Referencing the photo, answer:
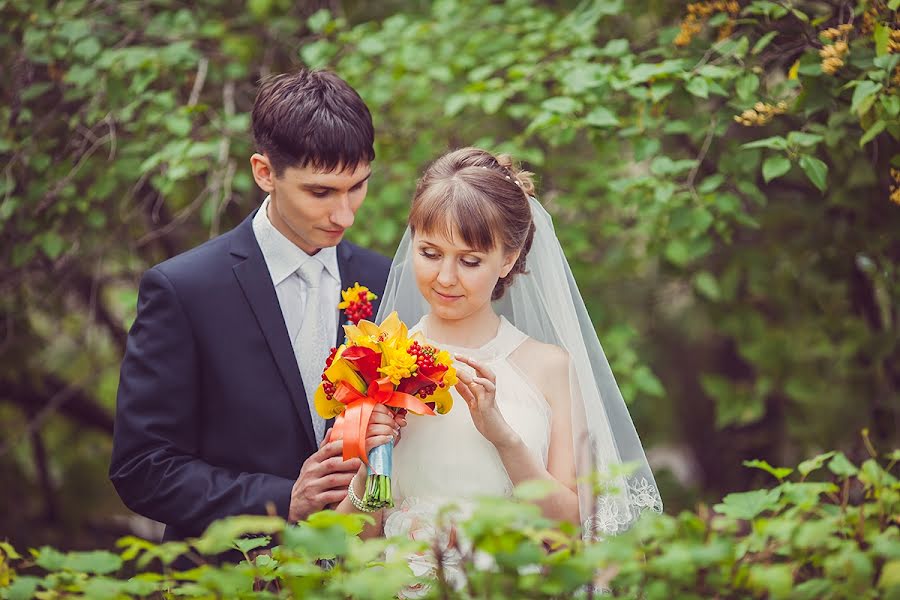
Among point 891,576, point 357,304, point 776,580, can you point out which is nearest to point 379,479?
point 357,304

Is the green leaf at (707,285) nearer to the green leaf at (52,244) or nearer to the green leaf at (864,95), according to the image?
the green leaf at (864,95)

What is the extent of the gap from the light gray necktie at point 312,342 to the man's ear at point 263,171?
0.31m

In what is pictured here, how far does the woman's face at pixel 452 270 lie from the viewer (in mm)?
2859

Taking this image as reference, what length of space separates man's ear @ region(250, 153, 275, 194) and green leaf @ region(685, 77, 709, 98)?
162 cm

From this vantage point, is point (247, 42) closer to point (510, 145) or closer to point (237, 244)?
point (510, 145)

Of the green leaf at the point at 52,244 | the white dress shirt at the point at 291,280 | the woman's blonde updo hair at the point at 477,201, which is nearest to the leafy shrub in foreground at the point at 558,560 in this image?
the woman's blonde updo hair at the point at 477,201

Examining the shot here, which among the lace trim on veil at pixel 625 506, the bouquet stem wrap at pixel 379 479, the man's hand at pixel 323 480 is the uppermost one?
the bouquet stem wrap at pixel 379 479

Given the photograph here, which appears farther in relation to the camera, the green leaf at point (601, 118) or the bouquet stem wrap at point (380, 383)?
the green leaf at point (601, 118)

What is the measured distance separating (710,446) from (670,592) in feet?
20.1

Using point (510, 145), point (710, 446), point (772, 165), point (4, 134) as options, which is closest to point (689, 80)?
point (772, 165)

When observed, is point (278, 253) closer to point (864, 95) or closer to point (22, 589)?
point (22, 589)

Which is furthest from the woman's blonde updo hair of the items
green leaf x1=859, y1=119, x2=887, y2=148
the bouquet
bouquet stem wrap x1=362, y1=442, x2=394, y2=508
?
green leaf x1=859, y1=119, x2=887, y2=148

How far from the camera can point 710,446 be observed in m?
7.68

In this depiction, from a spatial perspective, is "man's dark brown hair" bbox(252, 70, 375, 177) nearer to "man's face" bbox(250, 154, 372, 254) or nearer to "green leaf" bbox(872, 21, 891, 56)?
"man's face" bbox(250, 154, 372, 254)
